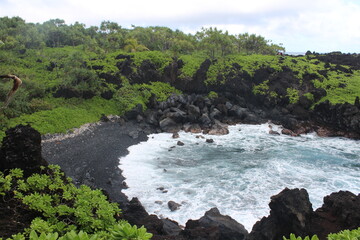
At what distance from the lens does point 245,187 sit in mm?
26156

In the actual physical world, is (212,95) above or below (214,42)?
below

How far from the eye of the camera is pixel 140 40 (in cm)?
8138

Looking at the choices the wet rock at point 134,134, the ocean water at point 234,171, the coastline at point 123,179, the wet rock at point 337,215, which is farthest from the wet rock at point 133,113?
the wet rock at point 337,215

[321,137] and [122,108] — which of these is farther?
[122,108]

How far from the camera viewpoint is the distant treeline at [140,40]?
223 ft

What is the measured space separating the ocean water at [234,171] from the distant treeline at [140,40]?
36913 millimetres

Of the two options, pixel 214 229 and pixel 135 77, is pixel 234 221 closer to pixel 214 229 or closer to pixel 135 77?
pixel 214 229

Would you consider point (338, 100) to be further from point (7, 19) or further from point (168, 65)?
point (7, 19)

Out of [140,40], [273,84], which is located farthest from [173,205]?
[140,40]

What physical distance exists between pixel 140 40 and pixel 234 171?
63.3 m

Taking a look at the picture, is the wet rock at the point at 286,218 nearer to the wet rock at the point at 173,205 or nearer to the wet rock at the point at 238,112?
the wet rock at the point at 173,205

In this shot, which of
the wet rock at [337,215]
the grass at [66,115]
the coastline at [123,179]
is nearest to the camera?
the wet rock at [337,215]

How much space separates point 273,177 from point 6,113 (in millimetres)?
34568

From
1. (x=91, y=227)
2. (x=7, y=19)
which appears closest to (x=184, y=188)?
(x=91, y=227)
